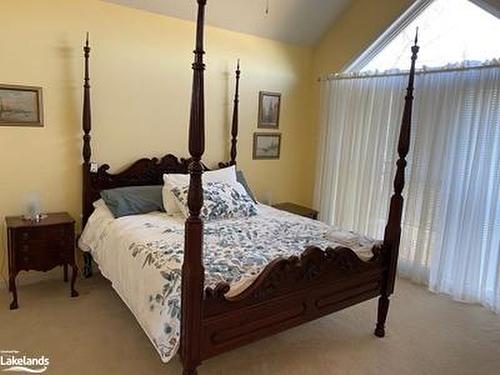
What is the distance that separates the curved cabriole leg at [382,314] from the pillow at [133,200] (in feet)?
6.46

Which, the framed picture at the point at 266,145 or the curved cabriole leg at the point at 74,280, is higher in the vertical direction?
the framed picture at the point at 266,145

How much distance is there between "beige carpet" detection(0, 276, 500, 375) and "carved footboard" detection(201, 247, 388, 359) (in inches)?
13.0

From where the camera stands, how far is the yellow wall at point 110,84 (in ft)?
9.78

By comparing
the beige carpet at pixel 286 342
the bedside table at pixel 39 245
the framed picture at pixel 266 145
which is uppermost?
the framed picture at pixel 266 145

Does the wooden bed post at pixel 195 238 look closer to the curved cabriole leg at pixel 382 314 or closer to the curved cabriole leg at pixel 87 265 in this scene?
the curved cabriole leg at pixel 382 314

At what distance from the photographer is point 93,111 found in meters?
3.29

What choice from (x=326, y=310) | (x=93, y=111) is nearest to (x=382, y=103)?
(x=326, y=310)

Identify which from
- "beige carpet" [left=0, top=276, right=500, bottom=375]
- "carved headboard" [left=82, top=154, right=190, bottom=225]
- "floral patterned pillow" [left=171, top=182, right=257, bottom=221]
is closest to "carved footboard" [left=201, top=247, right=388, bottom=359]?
"beige carpet" [left=0, top=276, right=500, bottom=375]

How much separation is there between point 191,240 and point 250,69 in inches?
116

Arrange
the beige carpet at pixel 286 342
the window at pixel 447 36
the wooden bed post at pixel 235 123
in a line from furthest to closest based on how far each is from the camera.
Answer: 1. the wooden bed post at pixel 235 123
2. the window at pixel 447 36
3. the beige carpet at pixel 286 342

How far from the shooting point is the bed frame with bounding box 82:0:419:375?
1654 millimetres

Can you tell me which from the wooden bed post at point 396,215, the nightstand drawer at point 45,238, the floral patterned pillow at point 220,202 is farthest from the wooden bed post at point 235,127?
the wooden bed post at point 396,215

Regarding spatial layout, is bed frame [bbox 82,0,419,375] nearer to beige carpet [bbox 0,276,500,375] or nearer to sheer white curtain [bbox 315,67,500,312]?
beige carpet [bbox 0,276,500,375]

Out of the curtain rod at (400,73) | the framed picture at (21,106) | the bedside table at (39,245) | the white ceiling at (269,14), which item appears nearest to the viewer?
the bedside table at (39,245)
